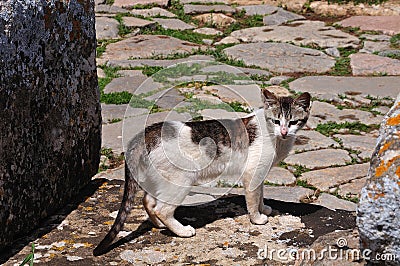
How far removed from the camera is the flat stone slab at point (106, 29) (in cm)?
875

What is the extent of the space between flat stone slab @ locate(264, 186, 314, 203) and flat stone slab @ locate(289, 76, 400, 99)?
83.1 inches

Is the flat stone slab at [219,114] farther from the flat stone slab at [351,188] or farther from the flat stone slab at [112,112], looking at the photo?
the flat stone slab at [351,188]

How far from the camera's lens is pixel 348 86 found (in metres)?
7.02

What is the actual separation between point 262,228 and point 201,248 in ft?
1.39

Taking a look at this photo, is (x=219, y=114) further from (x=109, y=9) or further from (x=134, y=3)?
(x=134, y=3)

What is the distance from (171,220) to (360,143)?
8.95ft

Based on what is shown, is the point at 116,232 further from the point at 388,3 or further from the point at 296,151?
the point at 388,3

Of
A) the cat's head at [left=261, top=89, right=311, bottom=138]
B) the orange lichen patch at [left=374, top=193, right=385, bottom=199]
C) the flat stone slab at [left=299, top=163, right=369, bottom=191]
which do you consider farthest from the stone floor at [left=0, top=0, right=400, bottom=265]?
the orange lichen patch at [left=374, top=193, right=385, bottom=199]

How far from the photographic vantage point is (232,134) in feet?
12.4

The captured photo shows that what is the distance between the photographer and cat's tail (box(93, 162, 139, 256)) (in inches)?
127

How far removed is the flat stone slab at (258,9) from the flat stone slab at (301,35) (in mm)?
725

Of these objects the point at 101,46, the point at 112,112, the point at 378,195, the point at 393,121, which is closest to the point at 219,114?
the point at 112,112

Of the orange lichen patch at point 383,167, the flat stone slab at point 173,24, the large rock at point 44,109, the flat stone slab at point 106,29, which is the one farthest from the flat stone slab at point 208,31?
the orange lichen patch at point 383,167

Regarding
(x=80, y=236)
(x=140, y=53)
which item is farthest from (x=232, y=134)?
(x=140, y=53)
